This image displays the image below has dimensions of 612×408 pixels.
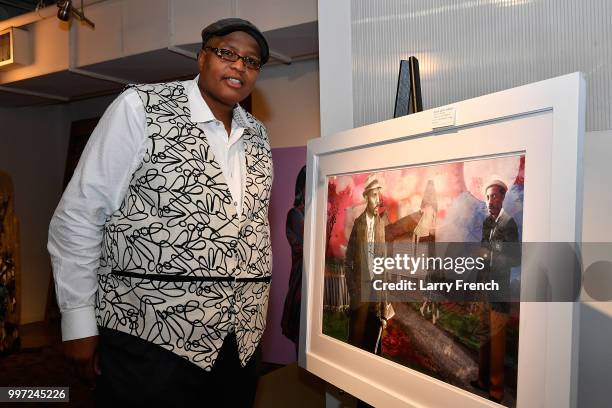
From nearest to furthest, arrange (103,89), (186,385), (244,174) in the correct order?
(186,385), (244,174), (103,89)

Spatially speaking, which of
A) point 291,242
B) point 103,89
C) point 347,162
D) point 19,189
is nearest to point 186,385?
point 347,162

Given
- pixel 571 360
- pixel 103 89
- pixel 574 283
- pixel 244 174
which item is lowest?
pixel 571 360

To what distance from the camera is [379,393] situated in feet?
4.25

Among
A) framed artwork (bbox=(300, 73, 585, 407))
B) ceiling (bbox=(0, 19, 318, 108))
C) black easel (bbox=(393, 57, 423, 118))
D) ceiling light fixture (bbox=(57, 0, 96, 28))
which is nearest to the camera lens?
framed artwork (bbox=(300, 73, 585, 407))

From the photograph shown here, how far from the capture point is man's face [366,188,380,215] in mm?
1377

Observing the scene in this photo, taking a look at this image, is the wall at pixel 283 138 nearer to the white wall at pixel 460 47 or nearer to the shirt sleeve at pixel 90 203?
the white wall at pixel 460 47

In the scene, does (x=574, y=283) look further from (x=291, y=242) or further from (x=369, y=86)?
(x=291, y=242)

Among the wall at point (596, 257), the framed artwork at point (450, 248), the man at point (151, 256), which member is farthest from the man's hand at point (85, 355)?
the wall at point (596, 257)

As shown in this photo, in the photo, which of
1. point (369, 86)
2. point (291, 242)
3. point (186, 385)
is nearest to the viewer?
point (186, 385)

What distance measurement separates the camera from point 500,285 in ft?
3.40

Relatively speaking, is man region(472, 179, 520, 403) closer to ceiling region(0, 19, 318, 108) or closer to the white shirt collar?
the white shirt collar

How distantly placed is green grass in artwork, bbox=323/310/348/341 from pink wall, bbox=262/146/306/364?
7.14 ft

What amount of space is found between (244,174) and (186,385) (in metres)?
0.63

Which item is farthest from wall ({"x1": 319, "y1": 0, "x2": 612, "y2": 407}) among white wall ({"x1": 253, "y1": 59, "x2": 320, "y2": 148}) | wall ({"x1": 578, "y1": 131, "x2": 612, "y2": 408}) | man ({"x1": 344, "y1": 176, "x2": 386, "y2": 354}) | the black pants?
white wall ({"x1": 253, "y1": 59, "x2": 320, "y2": 148})
